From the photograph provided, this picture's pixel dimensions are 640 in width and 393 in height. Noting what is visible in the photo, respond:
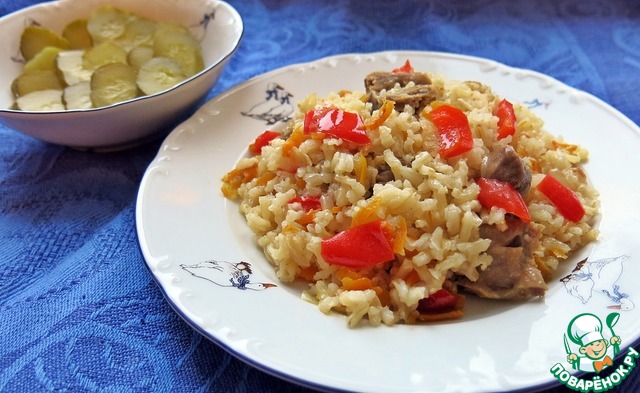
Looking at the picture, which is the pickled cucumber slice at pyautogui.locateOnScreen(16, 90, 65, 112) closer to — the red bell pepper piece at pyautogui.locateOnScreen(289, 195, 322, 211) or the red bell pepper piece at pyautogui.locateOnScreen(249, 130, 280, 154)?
the red bell pepper piece at pyautogui.locateOnScreen(249, 130, 280, 154)

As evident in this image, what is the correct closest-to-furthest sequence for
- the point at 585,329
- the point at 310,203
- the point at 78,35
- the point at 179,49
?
the point at 585,329
the point at 310,203
the point at 179,49
the point at 78,35

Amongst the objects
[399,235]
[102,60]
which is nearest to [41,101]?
[102,60]

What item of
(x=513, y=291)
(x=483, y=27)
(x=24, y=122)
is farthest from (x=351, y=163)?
(x=483, y=27)

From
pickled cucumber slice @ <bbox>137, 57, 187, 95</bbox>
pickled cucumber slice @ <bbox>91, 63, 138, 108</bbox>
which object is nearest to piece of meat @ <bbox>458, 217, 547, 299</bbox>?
pickled cucumber slice @ <bbox>137, 57, 187, 95</bbox>

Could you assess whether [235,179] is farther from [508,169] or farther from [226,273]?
[508,169]

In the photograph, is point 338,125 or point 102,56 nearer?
point 338,125

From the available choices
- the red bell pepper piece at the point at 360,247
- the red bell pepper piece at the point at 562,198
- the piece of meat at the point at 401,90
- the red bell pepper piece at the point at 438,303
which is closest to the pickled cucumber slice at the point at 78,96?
the piece of meat at the point at 401,90
